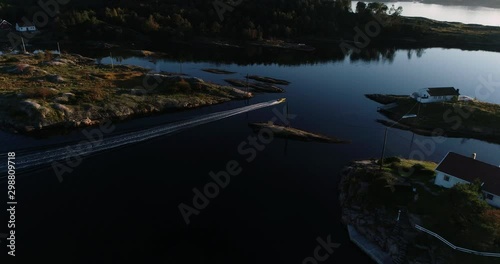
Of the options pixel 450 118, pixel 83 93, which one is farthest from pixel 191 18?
pixel 450 118

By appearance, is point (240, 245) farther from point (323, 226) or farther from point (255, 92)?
point (255, 92)

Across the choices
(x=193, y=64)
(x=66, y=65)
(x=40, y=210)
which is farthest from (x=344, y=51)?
(x=40, y=210)

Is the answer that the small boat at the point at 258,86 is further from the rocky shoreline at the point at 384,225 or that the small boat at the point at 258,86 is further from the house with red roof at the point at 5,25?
the house with red roof at the point at 5,25

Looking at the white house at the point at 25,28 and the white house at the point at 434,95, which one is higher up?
the white house at the point at 25,28

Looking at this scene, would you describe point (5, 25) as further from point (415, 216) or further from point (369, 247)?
point (415, 216)

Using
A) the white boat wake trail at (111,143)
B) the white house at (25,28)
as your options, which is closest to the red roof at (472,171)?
the white boat wake trail at (111,143)

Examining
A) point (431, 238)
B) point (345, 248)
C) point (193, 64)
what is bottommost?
point (345, 248)

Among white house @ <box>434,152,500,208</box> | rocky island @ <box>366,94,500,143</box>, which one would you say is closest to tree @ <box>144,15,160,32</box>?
rocky island @ <box>366,94,500,143</box>

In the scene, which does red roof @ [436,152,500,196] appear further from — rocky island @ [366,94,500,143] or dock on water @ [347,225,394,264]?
rocky island @ [366,94,500,143]
